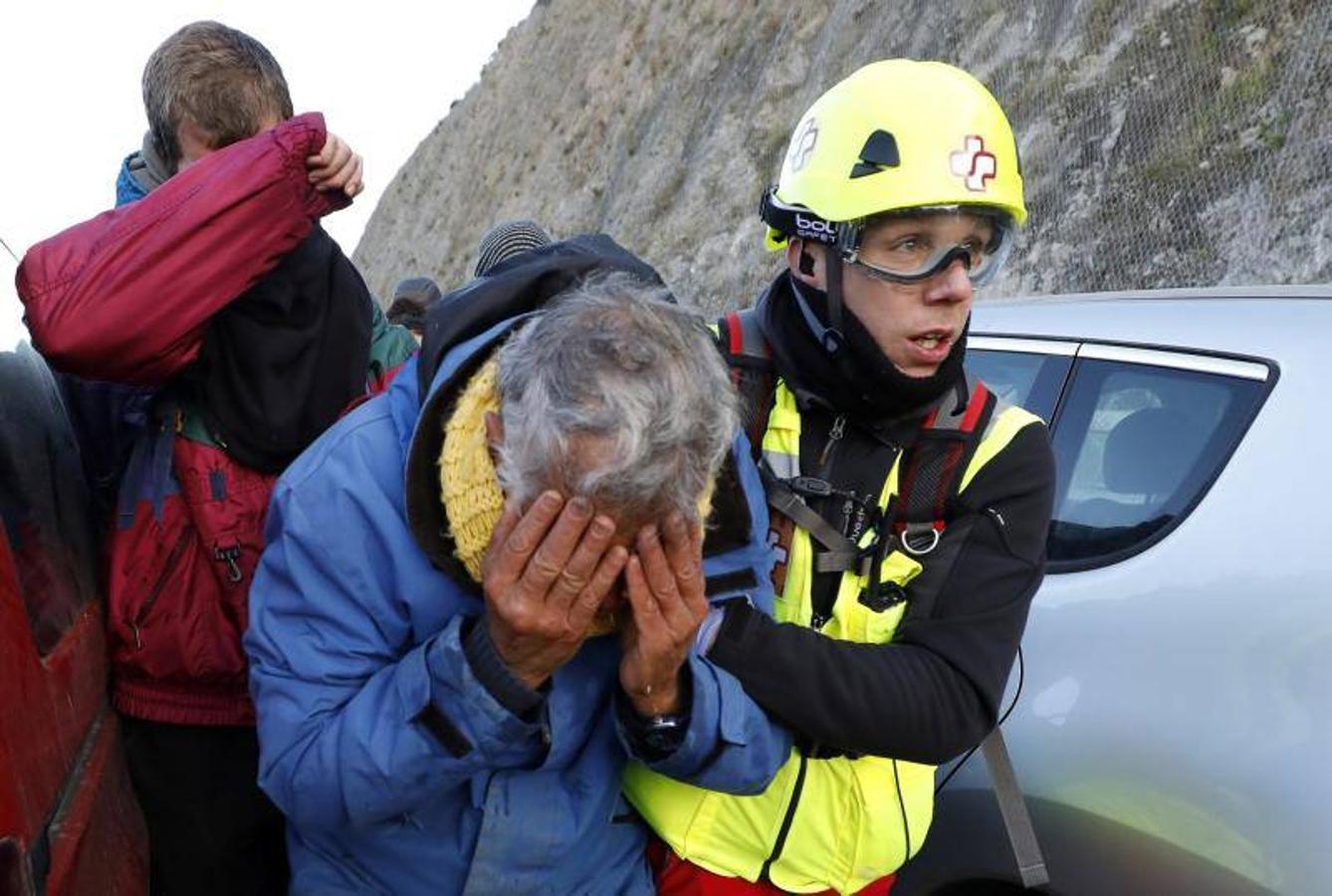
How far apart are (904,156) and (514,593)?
3.38 feet

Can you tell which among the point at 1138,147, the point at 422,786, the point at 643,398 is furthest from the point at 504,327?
the point at 1138,147

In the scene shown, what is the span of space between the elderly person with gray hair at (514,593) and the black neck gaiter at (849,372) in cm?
28

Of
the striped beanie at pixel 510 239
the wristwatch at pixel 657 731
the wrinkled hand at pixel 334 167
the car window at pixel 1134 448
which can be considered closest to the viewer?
the wristwatch at pixel 657 731

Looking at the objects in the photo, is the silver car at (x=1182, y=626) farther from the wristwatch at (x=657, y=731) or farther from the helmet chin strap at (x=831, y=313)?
the wristwatch at (x=657, y=731)

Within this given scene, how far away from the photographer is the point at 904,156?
182 centimetres

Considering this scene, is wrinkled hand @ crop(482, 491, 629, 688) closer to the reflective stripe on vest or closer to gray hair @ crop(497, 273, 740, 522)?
gray hair @ crop(497, 273, 740, 522)

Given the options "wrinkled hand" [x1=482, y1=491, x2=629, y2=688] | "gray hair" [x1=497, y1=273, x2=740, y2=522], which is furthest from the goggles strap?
"wrinkled hand" [x1=482, y1=491, x2=629, y2=688]

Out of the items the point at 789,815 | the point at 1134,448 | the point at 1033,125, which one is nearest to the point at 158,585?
the point at 789,815

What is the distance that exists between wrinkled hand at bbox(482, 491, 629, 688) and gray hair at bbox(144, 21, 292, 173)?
3.19ft

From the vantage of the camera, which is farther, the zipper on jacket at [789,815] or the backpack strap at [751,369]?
the backpack strap at [751,369]

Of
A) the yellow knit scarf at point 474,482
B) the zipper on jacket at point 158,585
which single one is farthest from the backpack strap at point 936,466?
the zipper on jacket at point 158,585

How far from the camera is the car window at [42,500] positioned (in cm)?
147

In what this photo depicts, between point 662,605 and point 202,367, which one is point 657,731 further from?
point 202,367

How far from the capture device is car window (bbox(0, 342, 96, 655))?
4.82 ft
